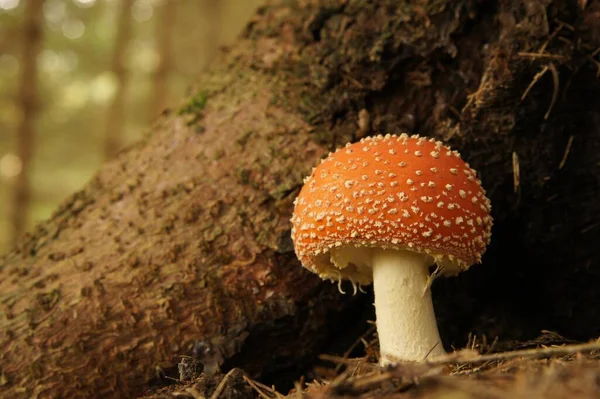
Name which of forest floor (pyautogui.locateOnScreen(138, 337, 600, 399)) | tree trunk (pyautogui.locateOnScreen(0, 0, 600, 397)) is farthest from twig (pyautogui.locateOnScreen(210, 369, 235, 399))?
tree trunk (pyautogui.locateOnScreen(0, 0, 600, 397))

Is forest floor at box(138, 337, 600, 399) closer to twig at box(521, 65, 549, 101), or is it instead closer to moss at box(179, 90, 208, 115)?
twig at box(521, 65, 549, 101)

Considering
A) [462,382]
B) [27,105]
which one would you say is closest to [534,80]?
[462,382]

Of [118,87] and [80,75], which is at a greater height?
[80,75]

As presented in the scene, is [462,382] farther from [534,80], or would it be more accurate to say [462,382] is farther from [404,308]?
[534,80]

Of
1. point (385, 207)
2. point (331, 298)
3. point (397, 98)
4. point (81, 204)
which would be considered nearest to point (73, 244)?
point (81, 204)

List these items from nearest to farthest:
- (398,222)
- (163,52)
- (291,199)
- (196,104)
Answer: (398,222), (291,199), (196,104), (163,52)

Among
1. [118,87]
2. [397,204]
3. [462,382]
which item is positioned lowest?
[462,382]

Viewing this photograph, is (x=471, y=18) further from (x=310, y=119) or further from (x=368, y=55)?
(x=310, y=119)
